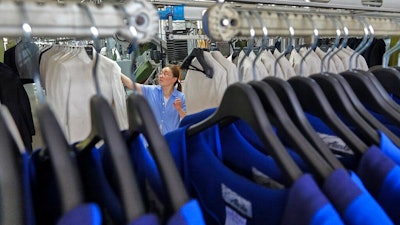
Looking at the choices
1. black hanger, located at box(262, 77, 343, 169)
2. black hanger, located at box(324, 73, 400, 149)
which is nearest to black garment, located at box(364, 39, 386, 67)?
black hanger, located at box(324, 73, 400, 149)

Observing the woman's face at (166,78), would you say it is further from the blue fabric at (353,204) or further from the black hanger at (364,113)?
the blue fabric at (353,204)

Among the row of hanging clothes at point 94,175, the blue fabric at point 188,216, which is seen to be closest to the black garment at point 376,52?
the row of hanging clothes at point 94,175

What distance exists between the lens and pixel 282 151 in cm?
45

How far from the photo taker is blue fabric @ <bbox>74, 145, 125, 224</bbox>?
17.0 inches

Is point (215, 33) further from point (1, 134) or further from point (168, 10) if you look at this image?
point (168, 10)

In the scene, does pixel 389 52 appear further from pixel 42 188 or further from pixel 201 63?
pixel 42 188

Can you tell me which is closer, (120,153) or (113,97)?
(120,153)

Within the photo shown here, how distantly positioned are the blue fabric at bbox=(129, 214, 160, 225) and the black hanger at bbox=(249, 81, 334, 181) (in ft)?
0.71

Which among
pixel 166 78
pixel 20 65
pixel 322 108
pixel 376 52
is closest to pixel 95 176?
pixel 322 108

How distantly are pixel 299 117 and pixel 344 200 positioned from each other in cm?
17

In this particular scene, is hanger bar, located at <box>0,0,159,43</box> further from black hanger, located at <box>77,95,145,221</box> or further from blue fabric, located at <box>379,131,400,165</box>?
blue fabric, located at <box>379,131,400,165</box>

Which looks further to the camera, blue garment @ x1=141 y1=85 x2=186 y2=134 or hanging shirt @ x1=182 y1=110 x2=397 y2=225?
blue garment @ x1=141 y1=85 x2=186 y2=134

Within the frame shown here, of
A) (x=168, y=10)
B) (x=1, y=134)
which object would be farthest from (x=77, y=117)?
(x=1, y=134)

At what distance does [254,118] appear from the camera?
1.61ft
